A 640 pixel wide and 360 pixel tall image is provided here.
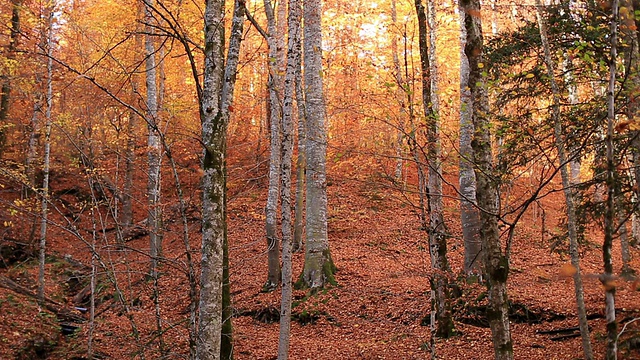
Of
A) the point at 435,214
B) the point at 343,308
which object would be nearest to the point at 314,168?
the point at 343,308

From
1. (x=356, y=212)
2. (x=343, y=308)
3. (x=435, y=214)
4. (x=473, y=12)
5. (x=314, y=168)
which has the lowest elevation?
(x=343, y=308)

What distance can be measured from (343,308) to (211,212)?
6.61 metres

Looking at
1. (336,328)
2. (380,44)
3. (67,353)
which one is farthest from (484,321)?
(380,44)

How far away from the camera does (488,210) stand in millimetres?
4449

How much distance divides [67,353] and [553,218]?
58.2 ft

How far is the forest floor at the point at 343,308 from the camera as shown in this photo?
25.0 feet

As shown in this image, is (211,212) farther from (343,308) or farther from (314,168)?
(314,168)

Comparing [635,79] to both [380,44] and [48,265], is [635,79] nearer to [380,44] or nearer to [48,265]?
[48,265]

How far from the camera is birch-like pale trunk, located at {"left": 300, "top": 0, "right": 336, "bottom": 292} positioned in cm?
1099

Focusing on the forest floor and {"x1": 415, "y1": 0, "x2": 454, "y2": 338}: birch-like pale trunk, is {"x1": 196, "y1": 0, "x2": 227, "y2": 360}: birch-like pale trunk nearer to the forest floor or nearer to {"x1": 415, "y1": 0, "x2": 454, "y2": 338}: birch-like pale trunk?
the forest floor

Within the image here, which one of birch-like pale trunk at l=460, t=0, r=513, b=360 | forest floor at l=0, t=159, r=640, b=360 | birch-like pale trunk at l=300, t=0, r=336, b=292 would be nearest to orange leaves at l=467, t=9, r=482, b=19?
birch-like pale trunk at l=460, t=0, r=513, b=360

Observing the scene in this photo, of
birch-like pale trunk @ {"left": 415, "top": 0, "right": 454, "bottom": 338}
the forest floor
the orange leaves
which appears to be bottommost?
the forest floor

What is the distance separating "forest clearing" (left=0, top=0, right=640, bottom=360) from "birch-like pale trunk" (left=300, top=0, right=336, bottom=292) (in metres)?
→ 0.05

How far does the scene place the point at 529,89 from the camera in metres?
8.17
